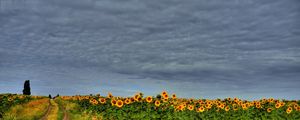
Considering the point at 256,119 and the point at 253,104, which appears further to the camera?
the point at 253,104

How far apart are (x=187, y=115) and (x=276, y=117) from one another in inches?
211

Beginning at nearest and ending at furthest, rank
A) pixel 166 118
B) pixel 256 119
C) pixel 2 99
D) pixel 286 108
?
pixel 166 118 < pixel 256 119 < pixel 286 108 < pixel 2 99

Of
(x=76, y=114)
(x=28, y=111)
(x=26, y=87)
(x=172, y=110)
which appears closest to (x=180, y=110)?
(x=172, y=110)

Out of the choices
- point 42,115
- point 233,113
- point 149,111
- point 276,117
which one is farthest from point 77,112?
point 276,117

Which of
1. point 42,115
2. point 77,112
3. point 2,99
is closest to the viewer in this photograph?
point 77,112

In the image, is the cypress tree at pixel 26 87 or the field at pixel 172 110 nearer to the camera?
the field at pixel 172 110

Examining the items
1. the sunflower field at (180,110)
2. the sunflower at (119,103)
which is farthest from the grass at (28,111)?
the sunflower at (119,103)

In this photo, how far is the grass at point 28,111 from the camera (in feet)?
97.8

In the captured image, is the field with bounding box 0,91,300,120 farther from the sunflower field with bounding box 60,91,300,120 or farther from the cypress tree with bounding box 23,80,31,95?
the cypress tree with bounding box 23,80,31,95

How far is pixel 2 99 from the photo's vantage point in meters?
37.6

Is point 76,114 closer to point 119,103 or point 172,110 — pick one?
point 119,103

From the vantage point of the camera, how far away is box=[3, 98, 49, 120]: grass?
29.8 meters

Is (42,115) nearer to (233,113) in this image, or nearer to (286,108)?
(233,113)

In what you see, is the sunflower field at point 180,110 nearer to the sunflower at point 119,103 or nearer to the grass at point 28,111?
the sunflower at point 119,103
